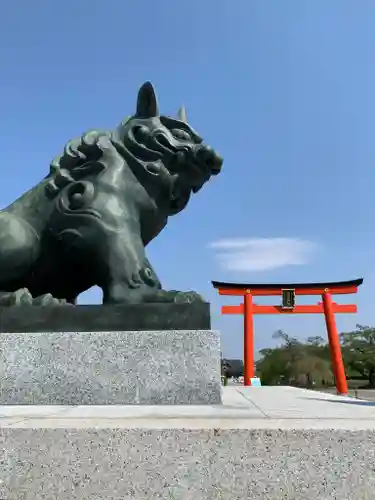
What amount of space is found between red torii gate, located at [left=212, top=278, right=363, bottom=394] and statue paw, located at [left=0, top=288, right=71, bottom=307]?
1450cm

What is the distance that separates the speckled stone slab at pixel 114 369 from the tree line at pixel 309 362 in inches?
1172

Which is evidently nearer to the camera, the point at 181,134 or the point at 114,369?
the point at 114,369

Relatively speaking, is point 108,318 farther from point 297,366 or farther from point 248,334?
point 297,366

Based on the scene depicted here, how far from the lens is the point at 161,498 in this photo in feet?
5.04

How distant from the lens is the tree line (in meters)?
34.6

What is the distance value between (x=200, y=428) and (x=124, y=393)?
1265 mm

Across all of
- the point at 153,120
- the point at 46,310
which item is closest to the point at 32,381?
the point at 46,310

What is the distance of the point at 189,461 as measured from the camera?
1.56m

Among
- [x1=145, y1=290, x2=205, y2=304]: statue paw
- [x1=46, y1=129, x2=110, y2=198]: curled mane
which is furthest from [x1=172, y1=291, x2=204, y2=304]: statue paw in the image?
[x1=46, y1=129, x2=110, y2=198]: curled mane

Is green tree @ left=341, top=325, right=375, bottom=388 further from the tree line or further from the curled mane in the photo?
the curled mane

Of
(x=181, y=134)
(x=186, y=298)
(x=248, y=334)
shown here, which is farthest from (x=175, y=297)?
(x=248, y=334)

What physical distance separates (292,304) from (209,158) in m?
14.8

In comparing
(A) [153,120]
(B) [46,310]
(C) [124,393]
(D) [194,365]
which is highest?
(A) [153,120]

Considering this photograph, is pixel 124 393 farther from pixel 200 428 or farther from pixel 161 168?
pixel 161 168
